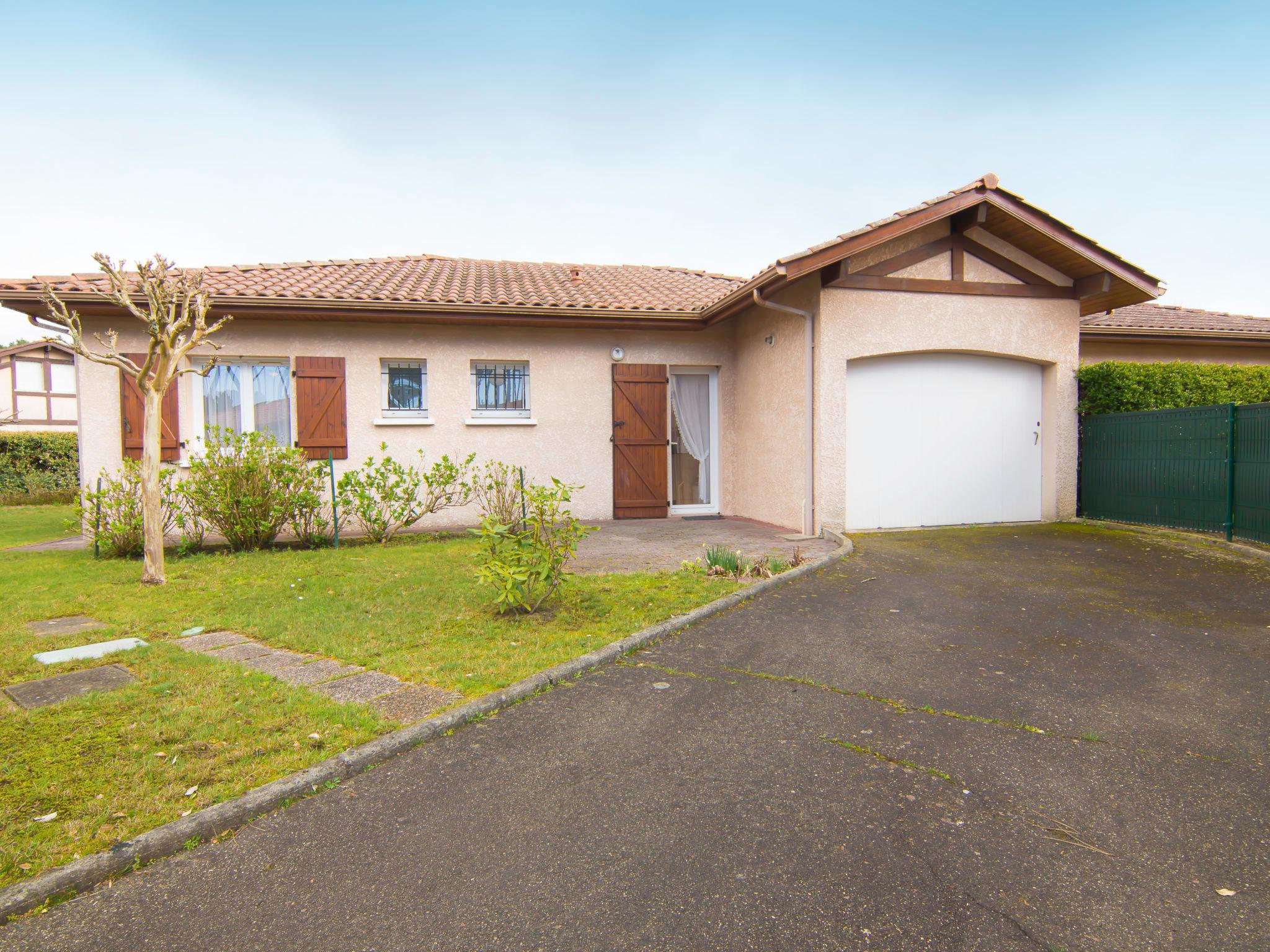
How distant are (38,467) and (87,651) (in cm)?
1904

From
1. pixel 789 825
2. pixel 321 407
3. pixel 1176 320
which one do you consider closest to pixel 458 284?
pixel 321 407

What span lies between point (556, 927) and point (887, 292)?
28.8 ft

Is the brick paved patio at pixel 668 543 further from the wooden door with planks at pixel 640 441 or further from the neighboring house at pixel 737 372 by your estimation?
the neighboring house at pixel 737 372

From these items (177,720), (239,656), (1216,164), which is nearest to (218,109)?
(239,656)

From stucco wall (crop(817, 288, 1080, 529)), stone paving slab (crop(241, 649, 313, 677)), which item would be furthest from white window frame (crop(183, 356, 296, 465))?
stucco wall (crop(817, 288, 1080, 529))

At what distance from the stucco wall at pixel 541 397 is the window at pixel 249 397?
0.75 ft

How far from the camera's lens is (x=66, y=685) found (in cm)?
366

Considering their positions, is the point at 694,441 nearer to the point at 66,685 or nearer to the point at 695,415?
the point at 695,415

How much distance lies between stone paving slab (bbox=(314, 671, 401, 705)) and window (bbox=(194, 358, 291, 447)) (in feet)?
23.9

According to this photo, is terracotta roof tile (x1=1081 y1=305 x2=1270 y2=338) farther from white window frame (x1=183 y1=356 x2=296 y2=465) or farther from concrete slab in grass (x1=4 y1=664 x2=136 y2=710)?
concrete slab in grass (x1=4 y1=664 x2=136 y2=710)

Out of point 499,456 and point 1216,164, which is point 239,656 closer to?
point 499,456

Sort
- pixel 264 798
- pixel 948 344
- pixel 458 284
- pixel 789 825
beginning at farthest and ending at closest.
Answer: pixel 458 284 → pixel 948 344 → pixel 264 798 → pixel 789 825

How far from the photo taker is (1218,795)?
256cm

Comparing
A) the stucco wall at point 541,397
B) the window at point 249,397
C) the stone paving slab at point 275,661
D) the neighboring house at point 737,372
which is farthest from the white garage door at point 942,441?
the window at point 249,397
